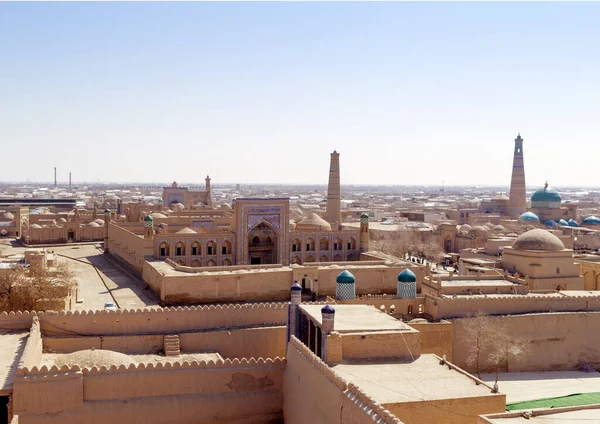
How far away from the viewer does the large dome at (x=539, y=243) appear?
2736 centimetres

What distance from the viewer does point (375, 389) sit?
1306 cm

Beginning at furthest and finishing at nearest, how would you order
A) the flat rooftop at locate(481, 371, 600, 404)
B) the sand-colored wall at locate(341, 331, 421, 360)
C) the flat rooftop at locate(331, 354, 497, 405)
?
the flat rooftop at locate(481, 371, 600, 404) → the sand-colored wall at locate(341, 331, 421, 360) → the flat rooftop at locate(331, 354, 497, 405)

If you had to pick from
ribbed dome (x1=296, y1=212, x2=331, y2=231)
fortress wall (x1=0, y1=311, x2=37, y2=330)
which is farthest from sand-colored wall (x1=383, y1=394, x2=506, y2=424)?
ribbed dome (x1=296, y1=212, x2=331, y2=231)

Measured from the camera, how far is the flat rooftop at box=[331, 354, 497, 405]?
1284cm

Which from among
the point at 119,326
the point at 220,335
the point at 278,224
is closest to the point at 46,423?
the point at 119,326

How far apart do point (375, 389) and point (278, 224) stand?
19.4 m

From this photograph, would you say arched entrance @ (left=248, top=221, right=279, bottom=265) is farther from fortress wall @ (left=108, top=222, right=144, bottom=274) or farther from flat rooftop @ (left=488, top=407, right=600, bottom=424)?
flat rooftop @ (left=488, top=407, right=600, bottom=424)

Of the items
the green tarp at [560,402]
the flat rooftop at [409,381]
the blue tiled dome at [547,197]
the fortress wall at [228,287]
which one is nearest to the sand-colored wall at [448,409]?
the flat rooftop at [409,381]

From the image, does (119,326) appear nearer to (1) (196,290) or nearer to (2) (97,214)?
(1) (196,290)

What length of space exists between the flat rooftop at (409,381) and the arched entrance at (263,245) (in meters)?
17.5

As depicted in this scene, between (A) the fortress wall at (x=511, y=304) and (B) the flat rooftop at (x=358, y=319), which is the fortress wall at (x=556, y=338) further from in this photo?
(B) the flat rooftop at (x=358, y=319)

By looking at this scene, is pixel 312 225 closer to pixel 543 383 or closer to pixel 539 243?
pixel 539 243

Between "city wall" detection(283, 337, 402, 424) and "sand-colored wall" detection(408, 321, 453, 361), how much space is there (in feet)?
20.2

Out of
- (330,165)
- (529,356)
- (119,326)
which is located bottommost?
(529,356)
